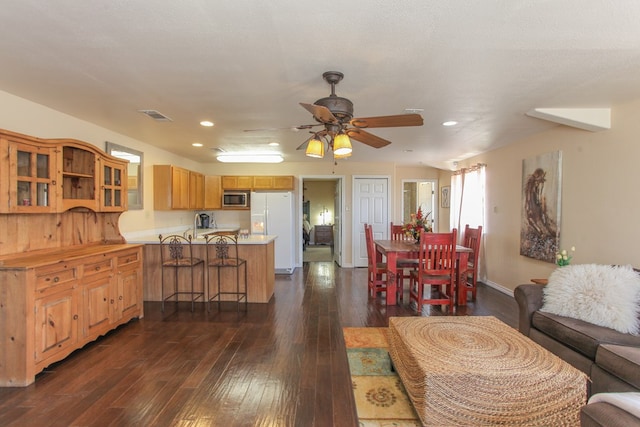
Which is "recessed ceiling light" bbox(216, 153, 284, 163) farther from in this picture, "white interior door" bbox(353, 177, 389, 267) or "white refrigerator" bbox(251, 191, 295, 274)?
"white interior door" bbox(353, 177, 389, 267)

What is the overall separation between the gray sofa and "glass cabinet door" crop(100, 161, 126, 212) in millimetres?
4202

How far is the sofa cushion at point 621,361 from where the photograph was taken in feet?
5.70

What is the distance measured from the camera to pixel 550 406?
1.67m

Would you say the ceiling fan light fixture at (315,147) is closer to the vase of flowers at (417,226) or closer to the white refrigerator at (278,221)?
the vase of flowers at (417,226)

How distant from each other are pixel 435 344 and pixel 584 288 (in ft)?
4.68

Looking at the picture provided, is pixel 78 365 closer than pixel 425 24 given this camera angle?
No

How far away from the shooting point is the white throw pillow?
7.26ft

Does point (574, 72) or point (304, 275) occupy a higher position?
point (574, 72)

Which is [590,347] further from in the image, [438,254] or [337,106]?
[337,106]

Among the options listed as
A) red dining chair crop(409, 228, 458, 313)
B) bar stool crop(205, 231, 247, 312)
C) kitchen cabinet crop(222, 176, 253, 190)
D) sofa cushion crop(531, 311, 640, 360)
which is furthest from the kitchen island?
sofa cushion crop(531, 311, 640, 360)

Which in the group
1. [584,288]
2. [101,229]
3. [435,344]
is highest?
[101,229]

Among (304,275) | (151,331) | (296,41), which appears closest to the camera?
(296,41)

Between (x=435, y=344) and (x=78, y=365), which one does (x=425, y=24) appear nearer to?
(x=435, y=344)

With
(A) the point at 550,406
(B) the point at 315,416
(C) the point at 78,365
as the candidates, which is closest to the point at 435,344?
(A) the point at 550,406
